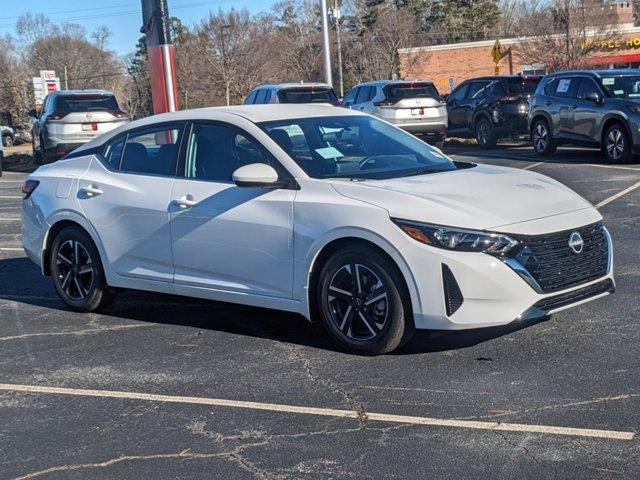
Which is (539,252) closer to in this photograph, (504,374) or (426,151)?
(504,374)

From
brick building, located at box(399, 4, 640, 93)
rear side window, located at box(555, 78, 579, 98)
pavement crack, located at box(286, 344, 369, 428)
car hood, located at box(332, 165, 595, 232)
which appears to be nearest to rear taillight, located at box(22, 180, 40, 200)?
pavement crack, located at box(286, 344, 369, 428)

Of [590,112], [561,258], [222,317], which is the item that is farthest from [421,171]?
[590,112]

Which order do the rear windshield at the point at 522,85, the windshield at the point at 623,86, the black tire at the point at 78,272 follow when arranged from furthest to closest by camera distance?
the rear windshield at the point at 522,85 < the windshield at the point at 623,86 < the black tire at the point at 78,272

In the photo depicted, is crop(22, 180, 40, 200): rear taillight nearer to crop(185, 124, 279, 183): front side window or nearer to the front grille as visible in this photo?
crop(185, 124, 279, 183): front side window

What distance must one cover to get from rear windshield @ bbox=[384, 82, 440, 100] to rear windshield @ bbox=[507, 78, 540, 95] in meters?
2.11

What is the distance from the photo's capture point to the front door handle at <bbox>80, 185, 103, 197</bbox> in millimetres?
7348

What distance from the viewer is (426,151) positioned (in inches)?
280

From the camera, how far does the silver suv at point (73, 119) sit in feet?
67.7

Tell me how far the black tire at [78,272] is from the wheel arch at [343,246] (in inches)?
83.1

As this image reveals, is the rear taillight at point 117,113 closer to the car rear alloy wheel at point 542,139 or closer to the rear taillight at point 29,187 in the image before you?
the car rear alloy wheel at point 542,139

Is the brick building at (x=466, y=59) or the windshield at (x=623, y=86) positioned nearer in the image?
the windshield at (x=623, y=86)

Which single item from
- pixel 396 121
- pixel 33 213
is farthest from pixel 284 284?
pixel 396 121

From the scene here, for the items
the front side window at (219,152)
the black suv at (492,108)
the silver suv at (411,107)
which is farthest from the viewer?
the black suv at (492,108)

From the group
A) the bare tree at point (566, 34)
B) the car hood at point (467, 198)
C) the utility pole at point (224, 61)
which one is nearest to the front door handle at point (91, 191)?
the car hood at point (467, 198)
